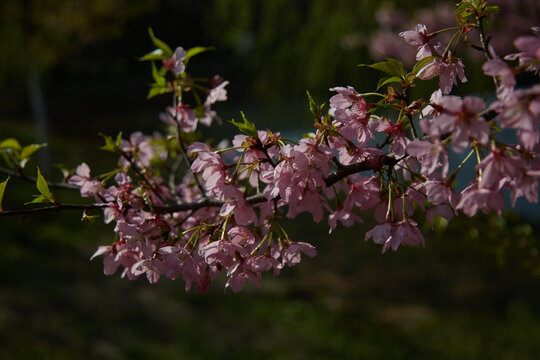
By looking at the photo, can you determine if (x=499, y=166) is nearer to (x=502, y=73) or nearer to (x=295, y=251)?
(x=502, y=73)

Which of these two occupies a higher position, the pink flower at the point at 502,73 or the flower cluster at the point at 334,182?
the pink flower at the point at 502,73

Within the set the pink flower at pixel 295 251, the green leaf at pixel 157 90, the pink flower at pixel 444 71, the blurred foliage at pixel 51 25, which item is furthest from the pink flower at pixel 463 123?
the blurred foliage at pixel 51 25

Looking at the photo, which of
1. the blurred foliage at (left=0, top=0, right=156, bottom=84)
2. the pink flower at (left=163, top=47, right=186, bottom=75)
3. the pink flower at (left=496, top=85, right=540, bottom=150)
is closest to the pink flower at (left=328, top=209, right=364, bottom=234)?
the pink flower at (left=496, top=85, right=540, bottom=150)

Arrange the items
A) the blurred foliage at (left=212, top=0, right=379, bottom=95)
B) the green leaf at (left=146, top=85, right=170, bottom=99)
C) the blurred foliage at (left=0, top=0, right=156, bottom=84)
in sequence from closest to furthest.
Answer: the green leaf at (left=146, top=85, right=170, bottom=99) → the blurred foliage at (left=212, top=0, right=379, bottom=95) → the blurred foliage at (left=0, top=0, right=156, bottom=84)

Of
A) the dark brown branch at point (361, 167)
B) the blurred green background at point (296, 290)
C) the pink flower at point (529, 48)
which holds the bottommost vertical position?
the blurred green background at point (296, 290)

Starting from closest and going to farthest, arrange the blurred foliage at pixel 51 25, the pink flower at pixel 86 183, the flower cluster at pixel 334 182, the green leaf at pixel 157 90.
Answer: the flower cluster at pixel 334 182 < the pink flower at pixel 86 183 < the green leaf at pixel 157 90 < the blurred foliage at pixel 51 25

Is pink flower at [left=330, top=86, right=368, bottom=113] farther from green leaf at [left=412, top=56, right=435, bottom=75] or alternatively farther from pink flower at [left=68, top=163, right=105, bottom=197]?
pink flower at [left=68, top=163, right=105, bottom=197]

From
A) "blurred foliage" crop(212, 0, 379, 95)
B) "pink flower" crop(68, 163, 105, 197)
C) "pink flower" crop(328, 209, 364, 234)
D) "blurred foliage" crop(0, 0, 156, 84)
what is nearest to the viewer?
"pink flower" crop(328, 209, 364, 234)

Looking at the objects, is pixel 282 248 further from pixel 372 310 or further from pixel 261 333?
pixel 372 310

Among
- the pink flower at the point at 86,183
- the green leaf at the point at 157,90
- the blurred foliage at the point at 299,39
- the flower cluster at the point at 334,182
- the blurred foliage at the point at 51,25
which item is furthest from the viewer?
the blurred foliage at the point at 51,25

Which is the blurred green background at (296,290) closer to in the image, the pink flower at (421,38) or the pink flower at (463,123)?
the pink flower at (421,38)

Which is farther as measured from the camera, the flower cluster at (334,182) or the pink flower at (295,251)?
the pink flower at (295,251)

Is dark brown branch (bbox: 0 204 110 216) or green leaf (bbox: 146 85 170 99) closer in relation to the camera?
dark brown branch (bbox: 0 204 110 216)

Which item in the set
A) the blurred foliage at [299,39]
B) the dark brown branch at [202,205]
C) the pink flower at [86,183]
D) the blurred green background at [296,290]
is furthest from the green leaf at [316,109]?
the blurred foliage at [299,39]
